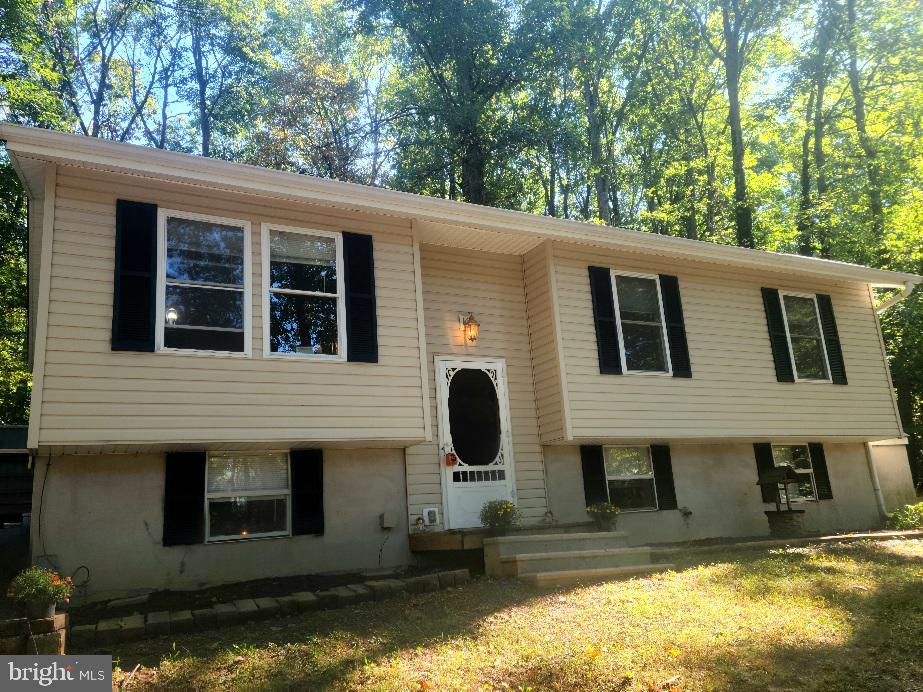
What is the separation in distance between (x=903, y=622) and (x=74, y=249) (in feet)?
25.8

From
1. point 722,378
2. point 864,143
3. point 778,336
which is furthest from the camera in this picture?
point 864,143

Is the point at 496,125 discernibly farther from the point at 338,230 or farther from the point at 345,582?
the point at 345,582

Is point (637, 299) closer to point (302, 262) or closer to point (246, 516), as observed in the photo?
point (302, 262)

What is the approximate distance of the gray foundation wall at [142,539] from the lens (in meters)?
6.68

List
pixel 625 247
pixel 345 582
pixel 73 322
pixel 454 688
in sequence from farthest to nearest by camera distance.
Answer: pixel 625 247 < pixel 345 582 < pixel 73 322 < pixel 454 688

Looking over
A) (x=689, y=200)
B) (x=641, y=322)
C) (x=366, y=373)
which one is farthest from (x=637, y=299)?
(x=689, y=200)

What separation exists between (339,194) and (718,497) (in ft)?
24.4

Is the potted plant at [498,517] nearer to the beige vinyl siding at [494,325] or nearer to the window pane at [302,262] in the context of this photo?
the beige vinyl siding at [494,325]

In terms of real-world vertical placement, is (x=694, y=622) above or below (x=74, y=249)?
below

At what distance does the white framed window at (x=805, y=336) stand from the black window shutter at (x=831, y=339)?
75 millimetres

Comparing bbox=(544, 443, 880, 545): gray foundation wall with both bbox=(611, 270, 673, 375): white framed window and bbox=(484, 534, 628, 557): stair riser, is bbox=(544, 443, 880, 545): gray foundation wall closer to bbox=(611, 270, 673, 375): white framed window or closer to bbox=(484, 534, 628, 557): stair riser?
bbox=(484, 534, 628, 557): stair riser

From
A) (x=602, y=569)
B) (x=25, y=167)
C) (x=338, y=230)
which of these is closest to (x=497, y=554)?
(x=602, y=569)

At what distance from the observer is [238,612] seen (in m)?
5.68

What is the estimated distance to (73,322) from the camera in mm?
6512
